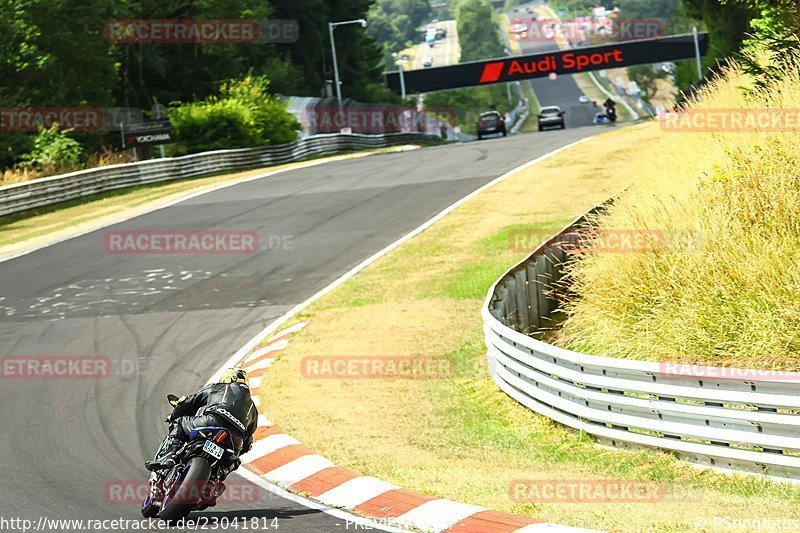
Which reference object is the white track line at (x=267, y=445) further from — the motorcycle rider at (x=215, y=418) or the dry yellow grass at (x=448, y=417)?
the motorcycle rider at (x=215, y=418)

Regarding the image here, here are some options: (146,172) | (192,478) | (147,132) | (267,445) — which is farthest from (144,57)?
(192,478)

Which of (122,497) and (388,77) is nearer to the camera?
(122,497)

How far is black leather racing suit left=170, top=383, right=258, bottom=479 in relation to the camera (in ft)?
26.9

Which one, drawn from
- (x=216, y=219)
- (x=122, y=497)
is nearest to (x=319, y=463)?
(x=122, y=497)

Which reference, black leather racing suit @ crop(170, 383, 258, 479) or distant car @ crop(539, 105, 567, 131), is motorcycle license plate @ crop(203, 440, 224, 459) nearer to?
black leather racing suit @ crop(170, 383, 258, 479)

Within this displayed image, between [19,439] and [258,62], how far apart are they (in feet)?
199

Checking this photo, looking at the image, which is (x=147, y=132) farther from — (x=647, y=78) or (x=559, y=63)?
(x=647, y=78)

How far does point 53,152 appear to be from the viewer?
3784 centimetres

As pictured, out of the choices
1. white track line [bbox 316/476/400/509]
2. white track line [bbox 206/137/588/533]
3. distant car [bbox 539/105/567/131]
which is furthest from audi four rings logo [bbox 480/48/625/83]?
white track line [bbox 316/476/400/509]

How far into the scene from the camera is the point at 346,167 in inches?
1411

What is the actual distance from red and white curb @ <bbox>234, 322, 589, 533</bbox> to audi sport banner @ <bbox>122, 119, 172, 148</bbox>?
98.1ft

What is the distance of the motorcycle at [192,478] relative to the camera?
25.8ft

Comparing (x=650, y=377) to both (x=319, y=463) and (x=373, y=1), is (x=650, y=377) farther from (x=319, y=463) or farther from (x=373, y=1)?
(x=373, y=1)

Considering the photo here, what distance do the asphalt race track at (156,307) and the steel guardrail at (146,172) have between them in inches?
193
